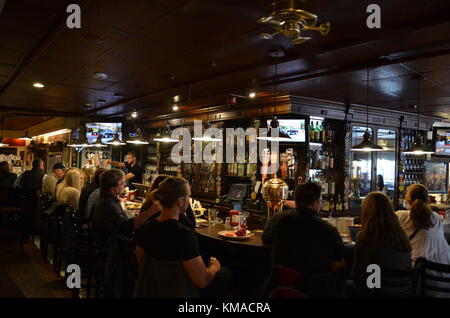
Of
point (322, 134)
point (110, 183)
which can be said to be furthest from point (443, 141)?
point (110, 183)

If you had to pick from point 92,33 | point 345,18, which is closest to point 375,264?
point 345,18

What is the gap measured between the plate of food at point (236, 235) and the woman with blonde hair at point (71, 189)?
2585 millimetres

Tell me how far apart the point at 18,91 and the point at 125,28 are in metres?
4.66

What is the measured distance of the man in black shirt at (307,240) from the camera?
2467 mm

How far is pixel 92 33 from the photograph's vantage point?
11.6 ft

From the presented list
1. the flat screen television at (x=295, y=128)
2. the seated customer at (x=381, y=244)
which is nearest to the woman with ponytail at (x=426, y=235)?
the seated customer at (x=381, y=244)

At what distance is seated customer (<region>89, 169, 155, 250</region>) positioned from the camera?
126 inches

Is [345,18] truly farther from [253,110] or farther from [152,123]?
[152,123]

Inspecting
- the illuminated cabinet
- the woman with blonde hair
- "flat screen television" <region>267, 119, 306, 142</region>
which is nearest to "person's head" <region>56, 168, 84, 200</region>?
the woman with blonde hair

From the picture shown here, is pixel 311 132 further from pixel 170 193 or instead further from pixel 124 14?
pixel 170 193

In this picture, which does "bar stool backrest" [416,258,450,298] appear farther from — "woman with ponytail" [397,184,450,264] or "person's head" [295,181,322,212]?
"person's head" [295,181,322,212]

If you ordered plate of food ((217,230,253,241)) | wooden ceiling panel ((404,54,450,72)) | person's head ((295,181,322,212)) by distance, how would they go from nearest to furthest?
person's head ((295,181,322,212)) < plate of food ((217,230,253,241)) < wooden ceiling panel ((404,54,450,72))

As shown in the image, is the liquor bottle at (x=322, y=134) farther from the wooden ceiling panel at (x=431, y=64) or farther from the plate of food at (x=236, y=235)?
the plate of food at (x=236, y=235)

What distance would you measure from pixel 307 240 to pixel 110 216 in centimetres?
187
